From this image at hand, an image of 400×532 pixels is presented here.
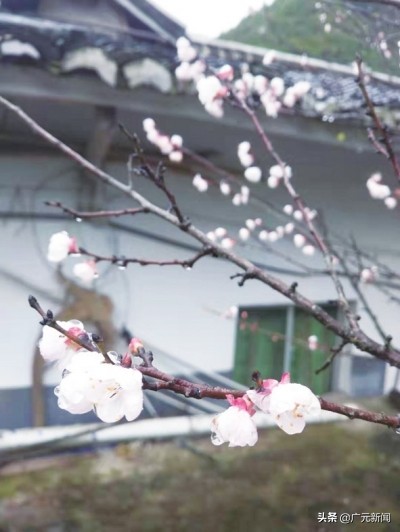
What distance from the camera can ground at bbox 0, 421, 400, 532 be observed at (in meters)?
2.62

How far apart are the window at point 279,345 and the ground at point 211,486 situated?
103cm

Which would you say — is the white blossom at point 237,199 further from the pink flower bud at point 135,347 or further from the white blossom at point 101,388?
the white blossom at point 101,388

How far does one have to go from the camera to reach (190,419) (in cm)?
326

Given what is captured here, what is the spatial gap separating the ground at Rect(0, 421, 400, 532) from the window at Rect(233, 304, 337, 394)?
1029 mm

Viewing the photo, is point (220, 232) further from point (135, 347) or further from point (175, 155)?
point (135, 347)

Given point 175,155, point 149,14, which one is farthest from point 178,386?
point 149,14

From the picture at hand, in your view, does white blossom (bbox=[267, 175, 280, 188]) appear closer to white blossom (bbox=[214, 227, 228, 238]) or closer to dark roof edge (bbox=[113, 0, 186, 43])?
white blossom (bbox=[214, 227, 228, 238])

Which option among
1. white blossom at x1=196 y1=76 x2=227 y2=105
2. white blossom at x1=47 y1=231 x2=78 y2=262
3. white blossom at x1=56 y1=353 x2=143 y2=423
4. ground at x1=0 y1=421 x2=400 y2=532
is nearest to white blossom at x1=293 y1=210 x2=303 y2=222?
ground at x1=0 y1=421 x2=400 y2=532

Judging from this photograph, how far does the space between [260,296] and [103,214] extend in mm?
2746

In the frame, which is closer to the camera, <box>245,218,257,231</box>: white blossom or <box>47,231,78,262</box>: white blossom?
<box>47,231,78,262</box>: white blossom

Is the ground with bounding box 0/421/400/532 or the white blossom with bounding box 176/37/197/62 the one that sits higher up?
the white blossom with bounding box 176/37/197/62

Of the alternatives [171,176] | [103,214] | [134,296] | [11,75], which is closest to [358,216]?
[171,176]

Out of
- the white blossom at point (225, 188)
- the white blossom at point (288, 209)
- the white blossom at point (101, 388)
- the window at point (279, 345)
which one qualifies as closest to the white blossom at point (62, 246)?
the white blossom at point (101, 388)

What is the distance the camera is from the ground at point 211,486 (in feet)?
8.58
